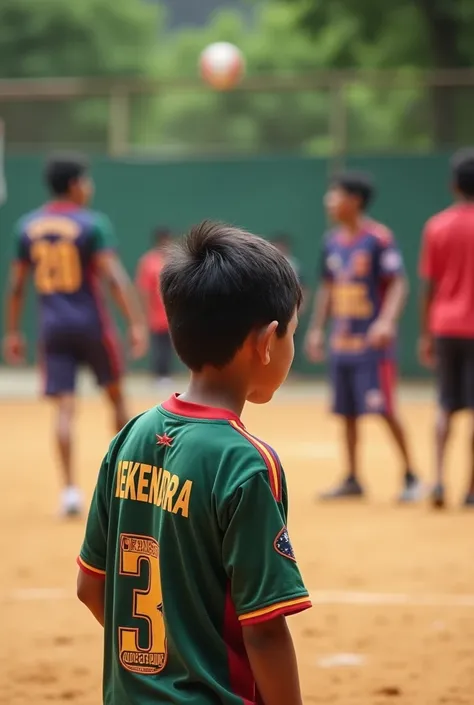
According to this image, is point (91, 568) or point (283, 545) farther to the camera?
point (91, 568)

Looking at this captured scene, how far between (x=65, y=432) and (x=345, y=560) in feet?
7.12

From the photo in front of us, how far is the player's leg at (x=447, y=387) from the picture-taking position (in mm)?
8445

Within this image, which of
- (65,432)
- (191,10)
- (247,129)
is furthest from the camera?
(191,10)

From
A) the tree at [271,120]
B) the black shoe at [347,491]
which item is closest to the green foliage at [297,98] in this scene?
the tree at [271,120]

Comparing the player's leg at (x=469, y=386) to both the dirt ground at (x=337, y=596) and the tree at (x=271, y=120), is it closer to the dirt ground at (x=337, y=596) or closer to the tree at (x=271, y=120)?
the dirt ground at (x=337, y=596)

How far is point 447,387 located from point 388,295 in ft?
2.59

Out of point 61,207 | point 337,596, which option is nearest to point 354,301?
point 61,207

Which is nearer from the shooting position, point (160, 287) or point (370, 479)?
point (160, 287)

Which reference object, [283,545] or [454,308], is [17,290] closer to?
[454,308]

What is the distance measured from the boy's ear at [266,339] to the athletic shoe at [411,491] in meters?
6.43

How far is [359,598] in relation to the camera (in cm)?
602

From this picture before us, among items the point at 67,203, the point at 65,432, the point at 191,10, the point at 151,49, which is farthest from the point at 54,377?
the point at 191,10

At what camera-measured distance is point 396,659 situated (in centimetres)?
496

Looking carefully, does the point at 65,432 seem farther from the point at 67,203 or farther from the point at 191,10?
the point at 191,10
